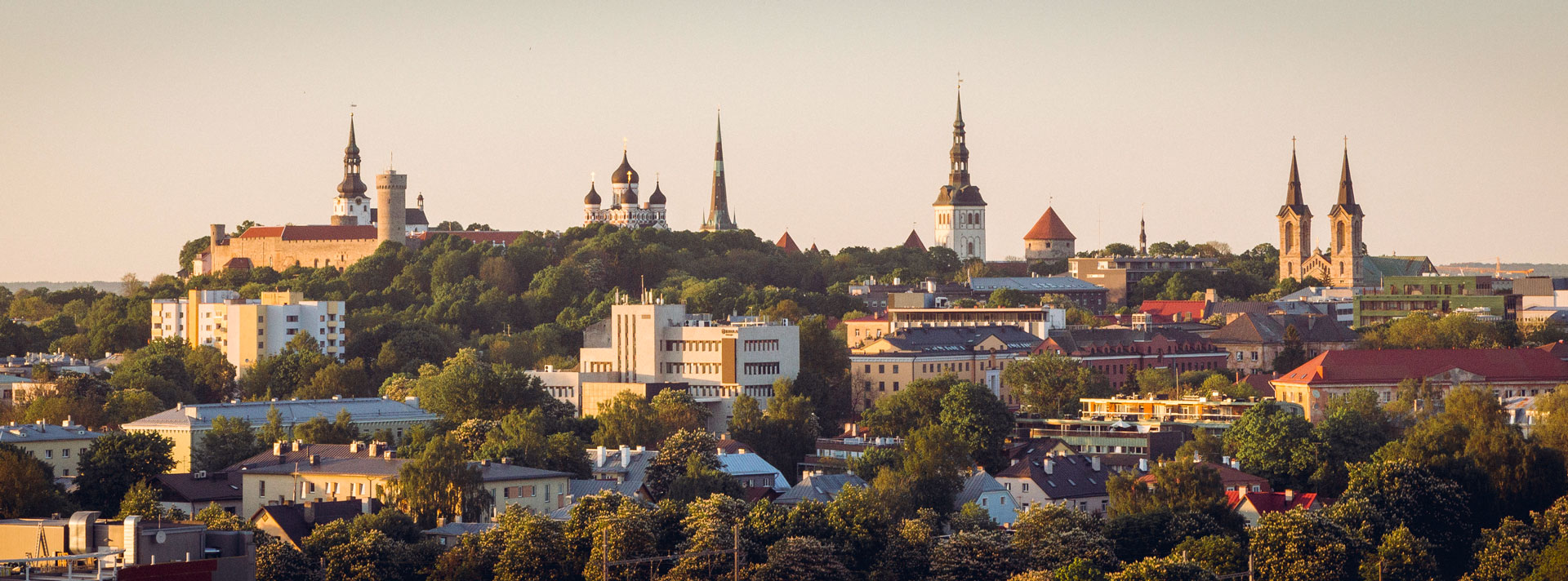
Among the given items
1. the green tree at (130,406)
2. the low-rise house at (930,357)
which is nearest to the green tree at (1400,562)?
the low-rise house at (930,357)

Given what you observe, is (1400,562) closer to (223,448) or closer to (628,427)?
(628,427)

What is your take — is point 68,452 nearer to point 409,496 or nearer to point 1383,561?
point 409,496

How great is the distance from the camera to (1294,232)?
15400 cm

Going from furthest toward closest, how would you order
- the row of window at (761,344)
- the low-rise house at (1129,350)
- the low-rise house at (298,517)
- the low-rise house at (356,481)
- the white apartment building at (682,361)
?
the low-rise house at (1129,350) < the row of window at (761,344) < the white apartment building at (682,361) < the low-rise house at (356,481) < the low-rise house at (298,517)

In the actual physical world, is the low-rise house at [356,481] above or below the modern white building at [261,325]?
below

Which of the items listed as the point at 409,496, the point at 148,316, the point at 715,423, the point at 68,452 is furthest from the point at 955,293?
the point at 409,496

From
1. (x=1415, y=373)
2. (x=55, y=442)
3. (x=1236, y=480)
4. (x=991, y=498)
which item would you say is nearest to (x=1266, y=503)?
(x=1236, y=480)

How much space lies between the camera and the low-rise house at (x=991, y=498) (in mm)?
63219

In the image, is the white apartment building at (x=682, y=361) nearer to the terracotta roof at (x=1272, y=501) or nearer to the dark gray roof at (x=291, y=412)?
the dark gray roof at (x=291, y=412)

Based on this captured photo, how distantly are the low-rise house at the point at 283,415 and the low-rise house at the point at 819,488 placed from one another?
59.9 ft

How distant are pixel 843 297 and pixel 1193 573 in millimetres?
80917

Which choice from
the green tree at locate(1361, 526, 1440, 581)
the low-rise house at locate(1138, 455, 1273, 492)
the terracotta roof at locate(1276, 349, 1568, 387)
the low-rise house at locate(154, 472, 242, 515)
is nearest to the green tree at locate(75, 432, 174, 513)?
the low-rise house at locate(154, 472, 242, 515)

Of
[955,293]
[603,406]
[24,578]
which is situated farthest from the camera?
[955,293]

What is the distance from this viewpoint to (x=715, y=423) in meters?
86.4
